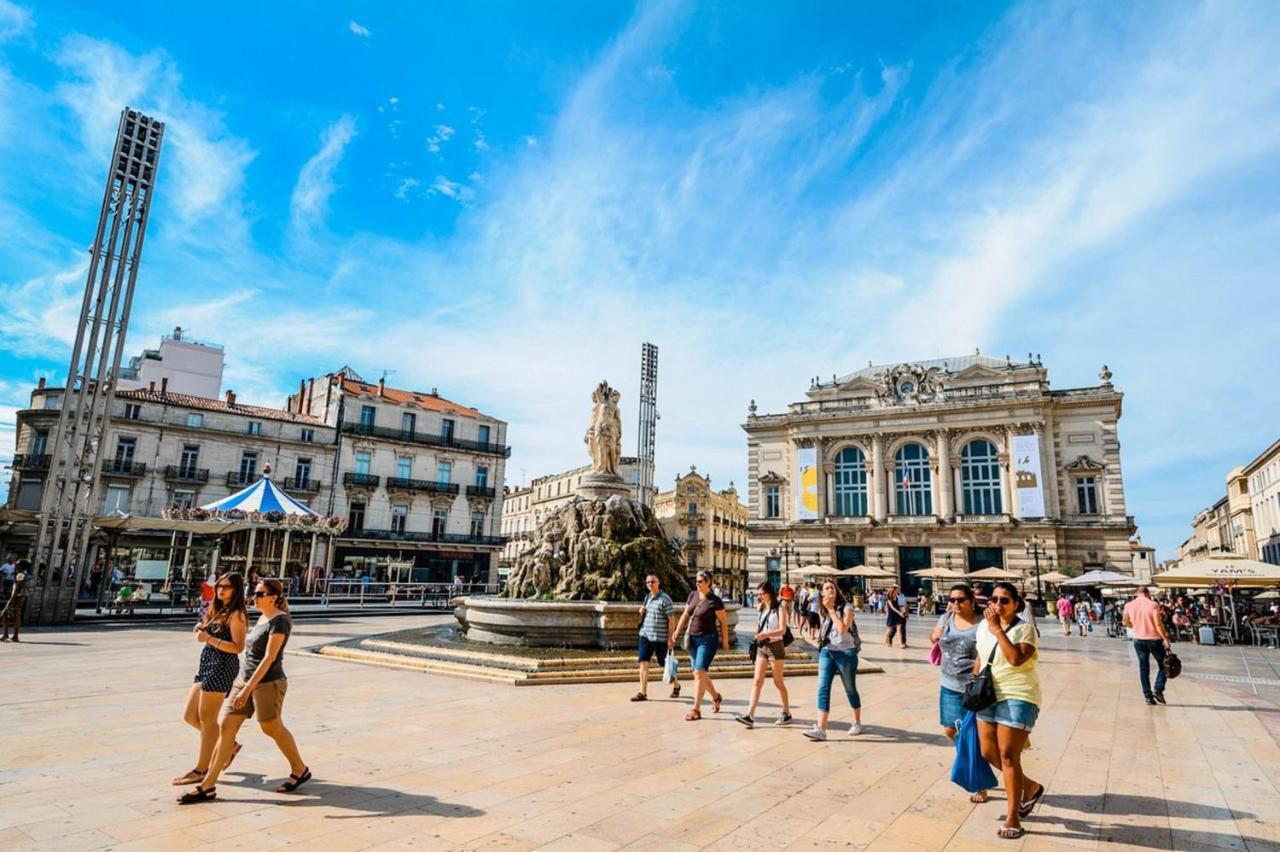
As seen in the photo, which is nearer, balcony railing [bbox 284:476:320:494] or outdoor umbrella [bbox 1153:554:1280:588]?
outdoor umbrella [bbox 1153:554:1280:588]

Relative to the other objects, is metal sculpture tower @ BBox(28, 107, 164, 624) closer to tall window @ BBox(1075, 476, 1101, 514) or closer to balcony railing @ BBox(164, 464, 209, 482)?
balcony railing @ BBox(164, 464, 209, 482)

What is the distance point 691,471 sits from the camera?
2670 inches

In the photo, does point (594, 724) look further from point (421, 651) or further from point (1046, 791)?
point (421, 651)

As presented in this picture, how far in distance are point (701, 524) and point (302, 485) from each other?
36.5m

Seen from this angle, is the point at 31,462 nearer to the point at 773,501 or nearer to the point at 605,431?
the point at 605,431

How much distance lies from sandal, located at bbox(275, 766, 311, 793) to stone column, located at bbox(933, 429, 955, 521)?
138 ft

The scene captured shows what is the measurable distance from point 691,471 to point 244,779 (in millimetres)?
63110

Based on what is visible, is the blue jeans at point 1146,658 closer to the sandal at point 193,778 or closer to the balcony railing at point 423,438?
the sandal at point 193,778

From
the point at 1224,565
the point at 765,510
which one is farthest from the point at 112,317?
the point at 765,510

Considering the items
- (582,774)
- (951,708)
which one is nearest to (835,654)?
(951,708)

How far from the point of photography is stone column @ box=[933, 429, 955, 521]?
41906 mm

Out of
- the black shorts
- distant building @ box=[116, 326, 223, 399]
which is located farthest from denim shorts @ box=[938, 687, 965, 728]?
distant building @ box=[116, 326, 223, 399]

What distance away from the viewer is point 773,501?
47.8 metres

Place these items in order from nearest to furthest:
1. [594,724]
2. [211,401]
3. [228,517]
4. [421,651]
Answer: [594,724]
[421,651]
[228,517]
[211,401]
